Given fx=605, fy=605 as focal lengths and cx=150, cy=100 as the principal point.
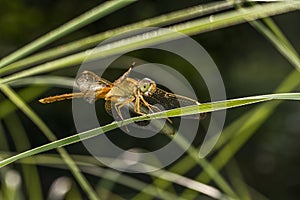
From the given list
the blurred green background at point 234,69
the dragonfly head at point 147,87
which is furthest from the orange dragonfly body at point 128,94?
the blurred green background at point 234,69

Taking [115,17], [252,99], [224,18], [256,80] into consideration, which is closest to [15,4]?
[115,17]

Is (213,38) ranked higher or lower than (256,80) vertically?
higher

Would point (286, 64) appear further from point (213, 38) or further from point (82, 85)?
point (82, 85)

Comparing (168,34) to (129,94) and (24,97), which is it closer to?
(129,94)

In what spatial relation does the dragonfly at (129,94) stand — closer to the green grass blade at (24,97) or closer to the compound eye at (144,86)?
the compound eye at (144,86)

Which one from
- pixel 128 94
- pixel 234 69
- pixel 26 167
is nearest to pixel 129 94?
pixel 128 94

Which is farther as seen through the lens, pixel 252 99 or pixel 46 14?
pixel 46 14
